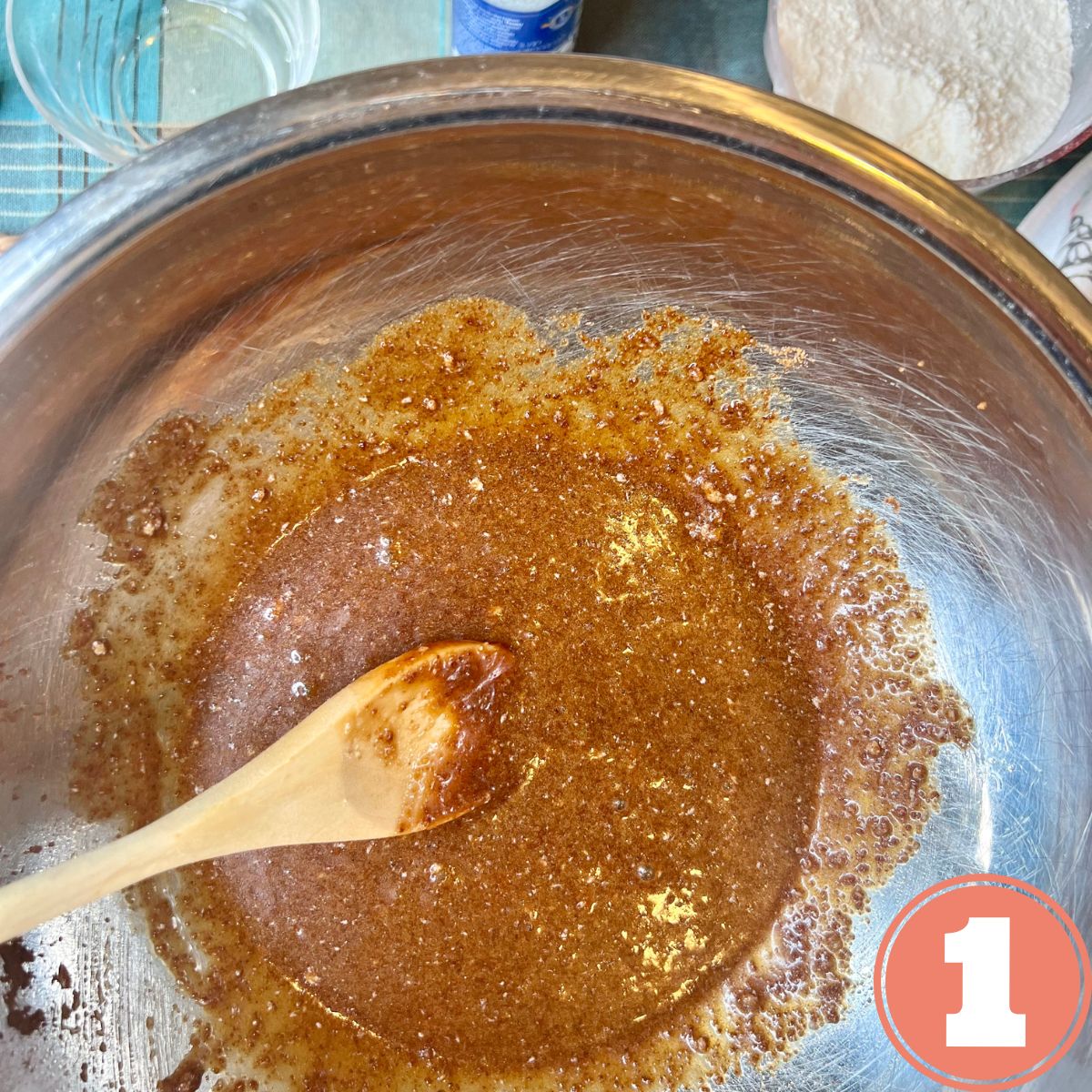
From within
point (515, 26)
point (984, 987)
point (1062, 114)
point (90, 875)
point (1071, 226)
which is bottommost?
point (984, 987)

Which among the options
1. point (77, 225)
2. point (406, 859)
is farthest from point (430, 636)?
point (77, 225)

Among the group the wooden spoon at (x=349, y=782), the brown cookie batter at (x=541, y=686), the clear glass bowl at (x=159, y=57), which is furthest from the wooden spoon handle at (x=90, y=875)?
the clear glass bowl at (x=159, y=57)

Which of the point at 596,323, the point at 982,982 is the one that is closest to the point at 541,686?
the point at 596,323

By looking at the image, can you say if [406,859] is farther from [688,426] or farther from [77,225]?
[77,225]

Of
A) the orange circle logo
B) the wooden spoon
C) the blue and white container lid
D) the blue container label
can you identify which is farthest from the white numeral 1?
the blue container label

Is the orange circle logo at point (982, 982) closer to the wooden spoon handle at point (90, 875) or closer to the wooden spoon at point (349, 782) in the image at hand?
the wooden spoon at point (349, 782)

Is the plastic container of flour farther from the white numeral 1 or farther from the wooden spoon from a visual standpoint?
the white numeral 1

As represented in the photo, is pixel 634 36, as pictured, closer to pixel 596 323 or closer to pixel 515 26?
pixel 515 26
